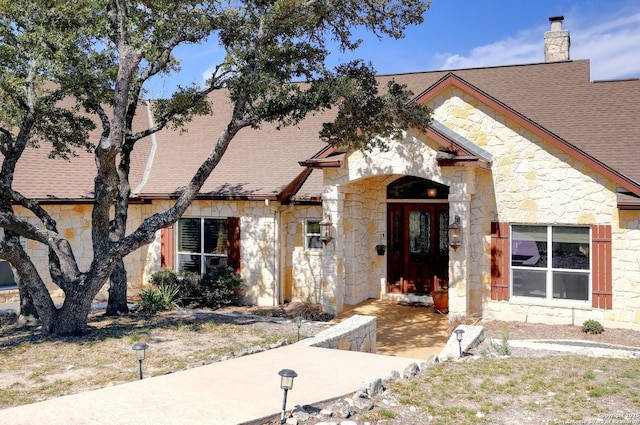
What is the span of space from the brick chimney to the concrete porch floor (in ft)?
34.0

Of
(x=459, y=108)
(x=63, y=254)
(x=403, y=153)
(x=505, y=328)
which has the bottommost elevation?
(x=505, y=328)

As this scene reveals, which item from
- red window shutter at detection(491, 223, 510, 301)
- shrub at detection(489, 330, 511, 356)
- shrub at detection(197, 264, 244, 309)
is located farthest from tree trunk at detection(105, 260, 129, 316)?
red window shutter at detection(491, 223, 510, 301)

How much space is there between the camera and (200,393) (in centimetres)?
621

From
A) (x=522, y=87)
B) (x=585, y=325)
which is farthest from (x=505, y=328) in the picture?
(x=522, y=87)

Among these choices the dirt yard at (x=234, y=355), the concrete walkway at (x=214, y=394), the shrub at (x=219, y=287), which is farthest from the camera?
the shrub at (x=219, y=287)

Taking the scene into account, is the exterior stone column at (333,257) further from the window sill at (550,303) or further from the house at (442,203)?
the window sill at (550,303)

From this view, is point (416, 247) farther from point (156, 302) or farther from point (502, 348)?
point (156, 302)

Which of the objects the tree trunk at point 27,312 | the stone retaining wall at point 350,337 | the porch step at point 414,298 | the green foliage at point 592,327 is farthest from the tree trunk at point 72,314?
the green foliage at point 592,327

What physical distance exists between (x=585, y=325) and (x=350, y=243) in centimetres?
564

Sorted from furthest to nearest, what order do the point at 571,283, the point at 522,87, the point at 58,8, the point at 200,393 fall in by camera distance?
the point at 522,87, the point at 571,283, the point at 58,8, the point at 200,393

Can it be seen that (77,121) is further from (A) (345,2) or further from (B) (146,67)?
(A) (345,2)

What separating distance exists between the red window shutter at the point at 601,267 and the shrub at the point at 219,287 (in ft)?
27.7

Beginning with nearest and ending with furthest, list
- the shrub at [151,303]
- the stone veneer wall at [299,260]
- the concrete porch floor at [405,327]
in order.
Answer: the concrete porch floor at [405,327]
the shrub at [151,303]
the stone veneer wall at [299,260]

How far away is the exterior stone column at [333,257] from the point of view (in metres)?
12.7
